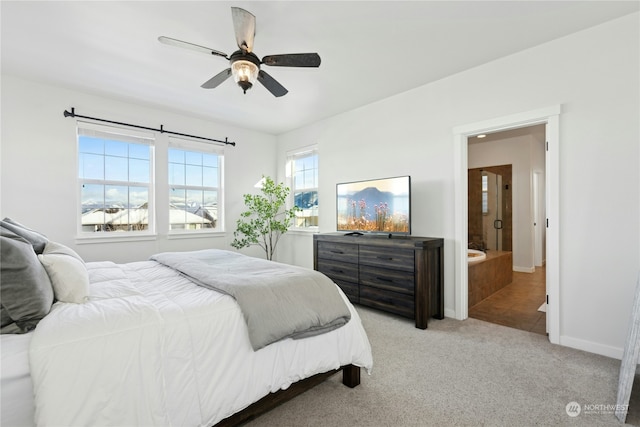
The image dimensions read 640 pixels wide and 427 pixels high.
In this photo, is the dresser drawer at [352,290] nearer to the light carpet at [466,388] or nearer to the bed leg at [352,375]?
the light carpet at [466,388]

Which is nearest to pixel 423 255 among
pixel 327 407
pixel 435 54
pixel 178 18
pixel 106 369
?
pixel 327 407

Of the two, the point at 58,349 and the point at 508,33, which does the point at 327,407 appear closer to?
the point at 58,349

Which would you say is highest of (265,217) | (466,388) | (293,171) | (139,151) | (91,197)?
(139,151)

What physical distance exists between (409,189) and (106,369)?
3.00 metres

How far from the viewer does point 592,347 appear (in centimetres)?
246

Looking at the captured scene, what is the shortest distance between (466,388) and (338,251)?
213 cm

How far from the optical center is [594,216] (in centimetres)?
247

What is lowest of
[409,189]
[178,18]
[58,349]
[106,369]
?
[106,369]

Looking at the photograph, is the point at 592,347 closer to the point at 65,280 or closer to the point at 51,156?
the point at 65,280

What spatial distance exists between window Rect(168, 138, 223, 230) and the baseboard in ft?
15.1

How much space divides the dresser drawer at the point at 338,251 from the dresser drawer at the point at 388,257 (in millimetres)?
132

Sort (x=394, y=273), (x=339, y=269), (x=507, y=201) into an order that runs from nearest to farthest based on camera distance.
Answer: (x=394, y=273) < (x=339, y=269) < (x=507, y=201)

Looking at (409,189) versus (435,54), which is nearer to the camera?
(435,54)

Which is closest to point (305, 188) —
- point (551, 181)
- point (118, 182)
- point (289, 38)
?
point (118, 182)
